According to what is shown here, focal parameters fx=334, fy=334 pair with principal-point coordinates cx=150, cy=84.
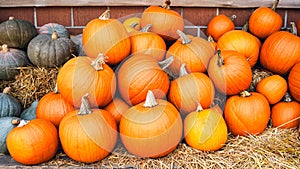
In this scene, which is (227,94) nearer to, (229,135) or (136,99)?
(229,135)

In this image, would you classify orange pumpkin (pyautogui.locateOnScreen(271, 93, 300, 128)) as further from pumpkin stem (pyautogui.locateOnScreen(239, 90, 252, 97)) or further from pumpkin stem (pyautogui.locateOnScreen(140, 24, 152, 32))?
pumpkin stem (pyautogui.locateOnScreen(140, 24, 152, 32))

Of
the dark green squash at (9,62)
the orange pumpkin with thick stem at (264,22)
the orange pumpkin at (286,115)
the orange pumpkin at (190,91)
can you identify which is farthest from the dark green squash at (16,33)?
the orange pumpkin at (286,115)

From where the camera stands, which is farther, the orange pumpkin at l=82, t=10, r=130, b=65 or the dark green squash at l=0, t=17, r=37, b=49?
the dark green squash at l=0, t=17, r=37, b=49

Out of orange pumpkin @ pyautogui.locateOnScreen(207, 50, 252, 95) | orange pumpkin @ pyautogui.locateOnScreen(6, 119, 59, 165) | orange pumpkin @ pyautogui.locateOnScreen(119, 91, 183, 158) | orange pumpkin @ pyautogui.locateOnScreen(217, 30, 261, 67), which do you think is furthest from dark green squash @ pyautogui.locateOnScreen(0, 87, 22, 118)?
orange pumpkin @ pyautogui.locateOnScreen(217, 30, 261, 67)

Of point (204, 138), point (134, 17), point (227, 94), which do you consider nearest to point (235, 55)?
point (227, 94)

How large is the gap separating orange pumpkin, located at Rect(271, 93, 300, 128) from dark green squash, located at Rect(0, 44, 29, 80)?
2.23 metres

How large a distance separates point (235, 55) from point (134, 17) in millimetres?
1208

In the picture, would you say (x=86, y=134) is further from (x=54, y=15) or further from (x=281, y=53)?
(x=54, y=15)

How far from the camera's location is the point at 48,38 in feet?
9.78

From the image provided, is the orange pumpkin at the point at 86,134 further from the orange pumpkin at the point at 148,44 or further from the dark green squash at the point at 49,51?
the dark green squash at the point at 49,51

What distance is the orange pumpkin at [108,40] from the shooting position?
250cm

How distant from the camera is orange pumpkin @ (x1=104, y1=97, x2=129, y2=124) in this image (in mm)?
2459

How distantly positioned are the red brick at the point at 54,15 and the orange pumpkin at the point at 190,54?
1.41m

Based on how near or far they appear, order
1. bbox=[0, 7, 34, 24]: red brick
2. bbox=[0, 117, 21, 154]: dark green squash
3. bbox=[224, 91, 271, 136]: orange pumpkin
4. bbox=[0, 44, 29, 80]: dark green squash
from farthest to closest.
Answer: bbox=[0, 7, 34, 24]: red brick → bbox=[0, 44, 29, 80]: dark green squash → bbox=[224, 91, 271, 136]: orange pumpkin → bbox=[0, 117, 21, 154]: dark green squash
